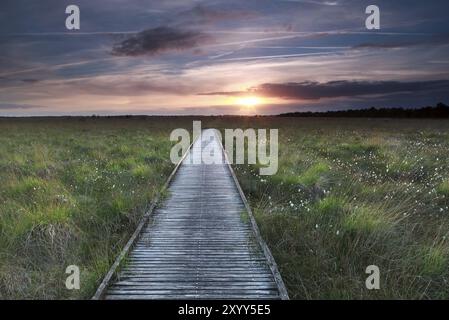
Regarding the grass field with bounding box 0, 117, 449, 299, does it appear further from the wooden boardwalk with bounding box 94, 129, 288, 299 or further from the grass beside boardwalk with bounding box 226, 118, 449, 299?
the wooden boardwalk with bounding box 94, 129, 288, 299

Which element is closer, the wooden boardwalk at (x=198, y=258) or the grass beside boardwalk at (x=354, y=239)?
the wooden boardwalk at (x=198, y=258)

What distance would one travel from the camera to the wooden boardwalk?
4.78 meters

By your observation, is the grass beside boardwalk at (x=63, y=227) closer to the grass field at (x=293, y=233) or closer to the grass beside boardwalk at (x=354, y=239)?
the grass field at (x=293, y=233)

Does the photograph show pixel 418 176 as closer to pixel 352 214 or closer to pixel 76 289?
pixel 352 214

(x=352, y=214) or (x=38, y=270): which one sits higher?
(x=352, y=214)

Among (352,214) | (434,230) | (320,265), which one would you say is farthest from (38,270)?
(434,230)

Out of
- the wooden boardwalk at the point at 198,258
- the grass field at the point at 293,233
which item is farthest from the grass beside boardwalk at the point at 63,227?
the wooden boardwalk at the point at 198,258

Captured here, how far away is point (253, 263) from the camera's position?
5.57 metres

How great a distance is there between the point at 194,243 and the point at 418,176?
8261 millimetres

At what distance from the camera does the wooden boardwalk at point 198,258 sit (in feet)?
15.7

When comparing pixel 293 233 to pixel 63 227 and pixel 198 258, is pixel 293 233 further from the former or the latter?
pixel 63 227

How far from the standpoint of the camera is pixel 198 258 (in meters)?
5.78

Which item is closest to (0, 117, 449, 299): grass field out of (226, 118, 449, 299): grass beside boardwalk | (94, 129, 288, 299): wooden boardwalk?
(226, 118, 449, 299): grass beside boardwalk
